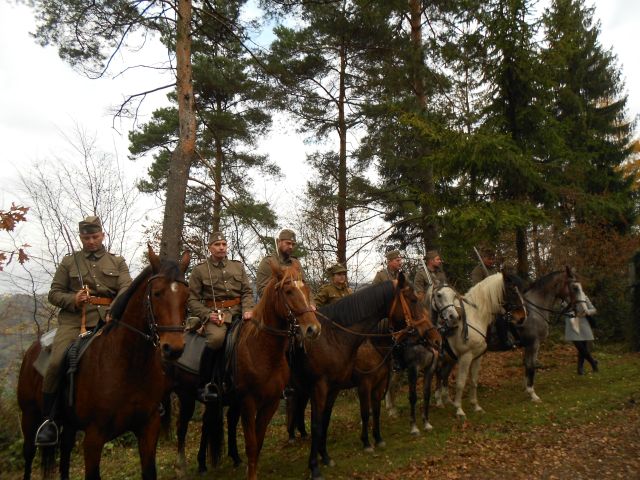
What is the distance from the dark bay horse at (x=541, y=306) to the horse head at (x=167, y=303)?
720 centimetres

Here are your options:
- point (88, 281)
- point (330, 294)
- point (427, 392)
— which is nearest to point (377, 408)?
point (427, 392)

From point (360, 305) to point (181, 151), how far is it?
4.41m

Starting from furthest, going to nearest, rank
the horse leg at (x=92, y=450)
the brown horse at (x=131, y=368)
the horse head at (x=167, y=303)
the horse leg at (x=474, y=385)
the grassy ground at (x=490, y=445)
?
the horse leg at (x=474, y=385) → the grassy ground at (x=490, y=445) → the horse leg at (x=92, y=450) → the brown horse at (x=131, y=368) → the horse head at (x=167, y=303)

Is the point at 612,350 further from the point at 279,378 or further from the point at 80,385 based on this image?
the point at 80,385

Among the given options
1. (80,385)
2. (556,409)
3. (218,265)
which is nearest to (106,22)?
(218,265)

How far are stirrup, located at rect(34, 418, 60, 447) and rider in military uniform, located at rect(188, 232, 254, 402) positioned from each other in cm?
165

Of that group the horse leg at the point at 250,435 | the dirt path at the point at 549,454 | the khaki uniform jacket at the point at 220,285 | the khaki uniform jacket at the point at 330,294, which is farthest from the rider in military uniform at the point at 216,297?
the dirt path at the point at 549,454

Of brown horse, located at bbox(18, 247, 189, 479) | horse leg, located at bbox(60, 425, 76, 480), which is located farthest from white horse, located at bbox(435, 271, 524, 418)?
horse leg, located at bbox(60, 425, 76, 480)

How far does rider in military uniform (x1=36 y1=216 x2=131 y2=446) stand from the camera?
15.4ft

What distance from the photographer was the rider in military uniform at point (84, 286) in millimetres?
4691

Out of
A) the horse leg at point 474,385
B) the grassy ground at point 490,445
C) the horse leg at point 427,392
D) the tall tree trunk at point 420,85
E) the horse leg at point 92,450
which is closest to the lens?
the horse leg at point 92,450

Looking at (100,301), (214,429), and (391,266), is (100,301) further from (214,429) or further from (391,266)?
(391,266)

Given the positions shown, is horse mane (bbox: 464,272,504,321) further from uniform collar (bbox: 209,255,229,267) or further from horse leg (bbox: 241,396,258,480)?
horse leg (bbox: 241,396,258,480)

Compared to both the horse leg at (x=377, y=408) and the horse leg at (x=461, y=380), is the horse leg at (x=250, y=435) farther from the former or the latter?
the horse leg at (x=461, y=380)
